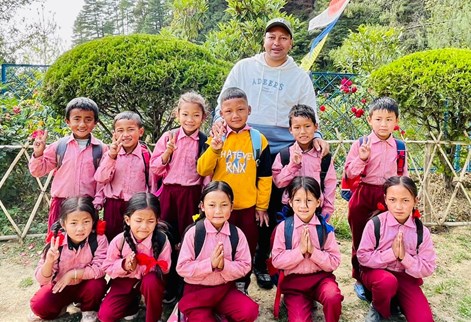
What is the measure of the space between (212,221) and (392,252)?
1265 millimetres

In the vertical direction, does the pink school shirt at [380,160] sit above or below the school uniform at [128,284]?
above

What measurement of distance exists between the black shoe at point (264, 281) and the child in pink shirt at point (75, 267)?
1282 millimetres

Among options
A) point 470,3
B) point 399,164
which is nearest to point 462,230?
point 399,164

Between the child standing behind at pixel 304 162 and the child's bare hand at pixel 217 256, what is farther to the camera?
the child standing behind at pixel 304 162

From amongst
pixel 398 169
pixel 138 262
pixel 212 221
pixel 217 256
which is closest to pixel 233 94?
pixel 212 221

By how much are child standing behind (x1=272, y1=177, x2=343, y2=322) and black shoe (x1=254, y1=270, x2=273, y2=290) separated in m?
0.51

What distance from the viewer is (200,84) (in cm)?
391

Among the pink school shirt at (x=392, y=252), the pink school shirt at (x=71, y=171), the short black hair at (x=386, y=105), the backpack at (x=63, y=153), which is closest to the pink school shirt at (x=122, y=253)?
the pink school shirt at (x=71, y=171)

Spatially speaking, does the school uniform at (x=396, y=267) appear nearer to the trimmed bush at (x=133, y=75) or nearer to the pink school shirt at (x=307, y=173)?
the pink school shirt at (x=307, y=173)

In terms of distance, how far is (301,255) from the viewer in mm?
2672

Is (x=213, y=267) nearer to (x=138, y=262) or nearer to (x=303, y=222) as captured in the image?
(x=138, y=262)

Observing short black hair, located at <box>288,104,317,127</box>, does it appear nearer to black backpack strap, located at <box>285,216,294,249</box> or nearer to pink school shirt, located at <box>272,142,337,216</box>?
pink school shirt, located at <box>272,142,337,216</box>

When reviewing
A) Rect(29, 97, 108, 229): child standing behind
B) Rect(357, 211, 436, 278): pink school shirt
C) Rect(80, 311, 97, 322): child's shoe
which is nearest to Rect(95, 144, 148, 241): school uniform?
Rect(29, 97, 108, 229): child standing behind

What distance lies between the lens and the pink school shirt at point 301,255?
2.69m
